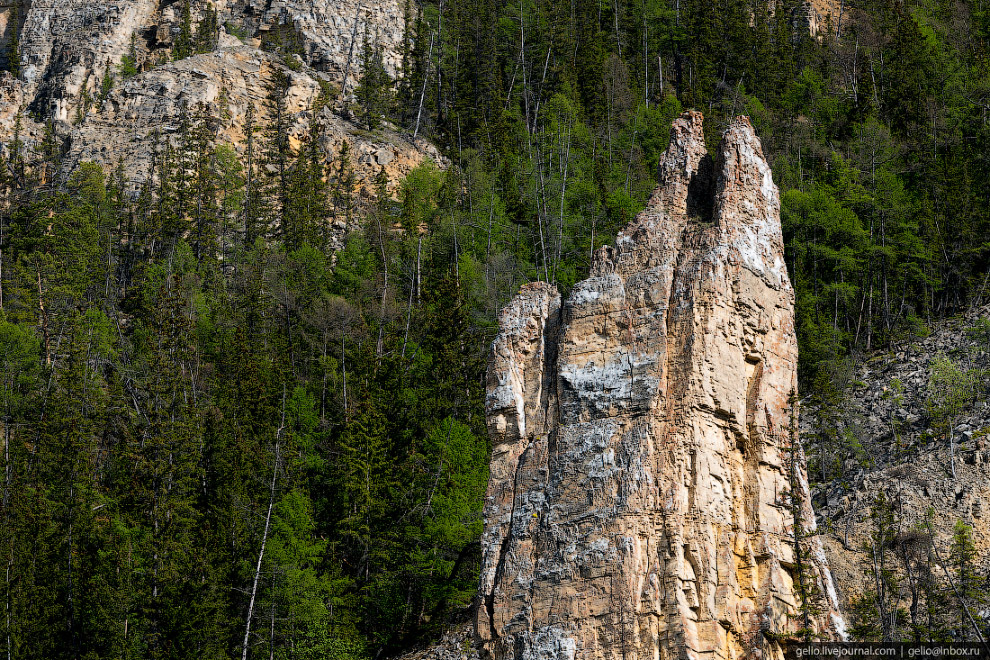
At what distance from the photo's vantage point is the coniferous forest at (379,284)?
1490 inches

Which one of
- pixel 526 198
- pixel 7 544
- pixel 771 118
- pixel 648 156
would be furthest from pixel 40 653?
pixel 771 118

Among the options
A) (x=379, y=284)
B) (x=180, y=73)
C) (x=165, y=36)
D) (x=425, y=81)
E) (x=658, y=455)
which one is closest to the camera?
Answer: (x=658, y=455)

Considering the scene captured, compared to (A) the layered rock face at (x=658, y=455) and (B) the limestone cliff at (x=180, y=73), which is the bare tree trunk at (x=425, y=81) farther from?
(A) the layered rock face at (x=658, y=455)

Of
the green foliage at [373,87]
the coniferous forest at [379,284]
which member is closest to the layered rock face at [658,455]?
the coniferous forest at [379,284]

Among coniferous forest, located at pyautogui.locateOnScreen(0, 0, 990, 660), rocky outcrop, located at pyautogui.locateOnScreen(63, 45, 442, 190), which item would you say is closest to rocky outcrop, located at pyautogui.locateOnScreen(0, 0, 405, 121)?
coniferous forest, located at pyautogui.locateOnScreen(0, 0, 990, 660)

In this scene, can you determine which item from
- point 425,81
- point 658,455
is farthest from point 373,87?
point 658,455

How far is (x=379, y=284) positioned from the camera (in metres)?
55.8

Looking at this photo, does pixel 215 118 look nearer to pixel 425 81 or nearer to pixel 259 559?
pixel 425 81

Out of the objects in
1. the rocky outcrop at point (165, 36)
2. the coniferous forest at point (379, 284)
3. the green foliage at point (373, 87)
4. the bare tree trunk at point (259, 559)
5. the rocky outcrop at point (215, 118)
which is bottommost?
the bare tree trunk at point (259, 559)

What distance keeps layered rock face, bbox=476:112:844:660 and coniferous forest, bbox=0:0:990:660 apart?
4.02m

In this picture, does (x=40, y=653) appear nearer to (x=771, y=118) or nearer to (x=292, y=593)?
(x=292, y=593)

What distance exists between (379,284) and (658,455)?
35990mm

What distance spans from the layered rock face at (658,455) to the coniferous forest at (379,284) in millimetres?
4019

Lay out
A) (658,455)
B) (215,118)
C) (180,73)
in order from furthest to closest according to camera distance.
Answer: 1. (180,73)
2. (215,118)
3. (658,455)
